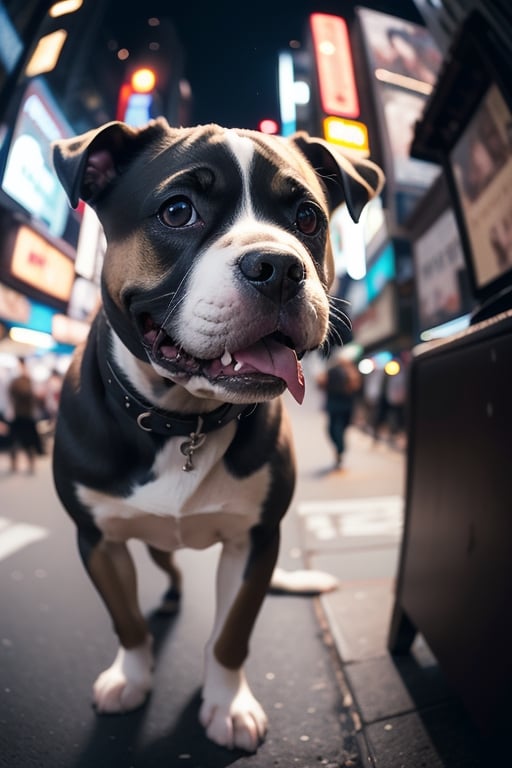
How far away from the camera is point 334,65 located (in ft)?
3.27

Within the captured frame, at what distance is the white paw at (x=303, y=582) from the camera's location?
166 cm

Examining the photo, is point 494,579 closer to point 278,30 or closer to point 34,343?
point 278,30

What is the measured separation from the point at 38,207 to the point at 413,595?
1.30 metres

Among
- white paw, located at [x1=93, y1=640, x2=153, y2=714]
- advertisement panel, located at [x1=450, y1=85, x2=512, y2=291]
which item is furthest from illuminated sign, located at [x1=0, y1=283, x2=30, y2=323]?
advertisement panel, located at [x1=450, y1=85, x2=512, y2=291]

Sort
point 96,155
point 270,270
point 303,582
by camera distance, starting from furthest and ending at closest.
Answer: point 303,582 → point 96,155 → point 270,270

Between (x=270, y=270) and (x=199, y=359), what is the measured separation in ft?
0.67

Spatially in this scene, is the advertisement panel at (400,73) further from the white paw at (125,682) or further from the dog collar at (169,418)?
the white paw at (125,682)

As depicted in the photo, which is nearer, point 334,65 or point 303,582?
point 334,65

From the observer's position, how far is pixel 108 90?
0.91m

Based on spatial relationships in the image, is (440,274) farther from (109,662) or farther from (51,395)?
(109,662)

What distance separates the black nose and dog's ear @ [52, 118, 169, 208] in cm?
36

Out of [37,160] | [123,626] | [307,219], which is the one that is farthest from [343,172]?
[123,626]

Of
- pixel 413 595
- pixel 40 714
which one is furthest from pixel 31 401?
pixel 413 595

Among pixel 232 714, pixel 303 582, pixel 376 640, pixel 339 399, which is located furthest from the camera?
pixel 339 399
